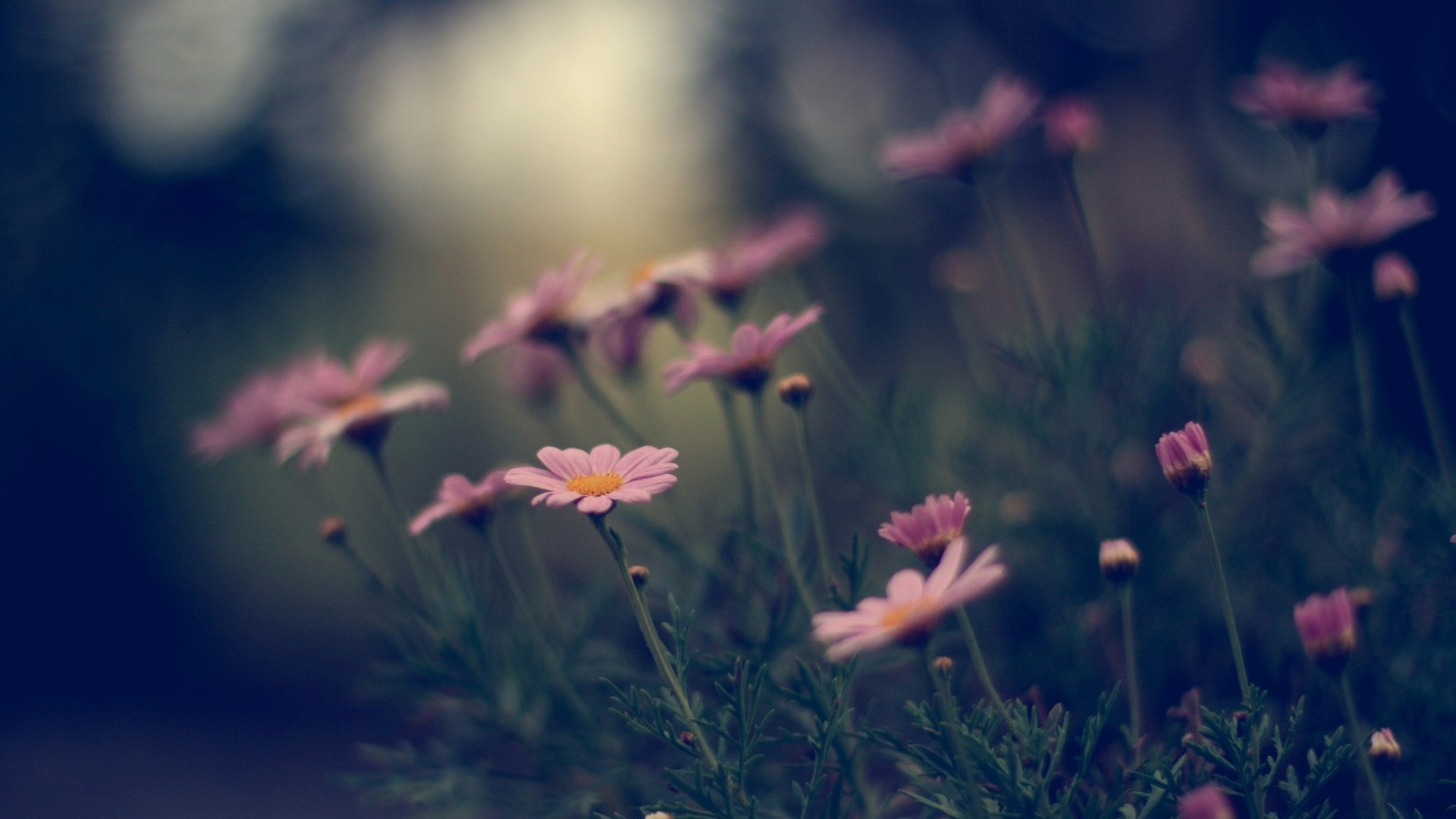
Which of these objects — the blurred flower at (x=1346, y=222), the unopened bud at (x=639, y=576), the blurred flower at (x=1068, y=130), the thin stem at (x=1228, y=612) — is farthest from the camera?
the blurred flower at (x=1068, y=130)

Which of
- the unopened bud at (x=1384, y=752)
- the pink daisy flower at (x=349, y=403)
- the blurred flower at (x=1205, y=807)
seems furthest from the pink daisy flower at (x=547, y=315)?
the unopened bud at (x=1384, y=752)

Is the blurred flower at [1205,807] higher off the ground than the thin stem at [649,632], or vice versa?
the thin stem at [649,632]

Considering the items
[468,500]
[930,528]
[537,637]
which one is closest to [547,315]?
[468,500]

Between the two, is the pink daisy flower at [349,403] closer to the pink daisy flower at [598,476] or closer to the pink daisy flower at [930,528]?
the pink daisy flower at [598,476]

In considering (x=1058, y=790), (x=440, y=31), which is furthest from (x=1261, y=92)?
(x=440, y=31)

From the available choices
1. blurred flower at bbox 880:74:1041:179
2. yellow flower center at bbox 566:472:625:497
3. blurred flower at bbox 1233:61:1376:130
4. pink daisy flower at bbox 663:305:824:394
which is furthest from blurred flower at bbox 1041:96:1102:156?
yellow flower center at bbox 566:472:625:497
